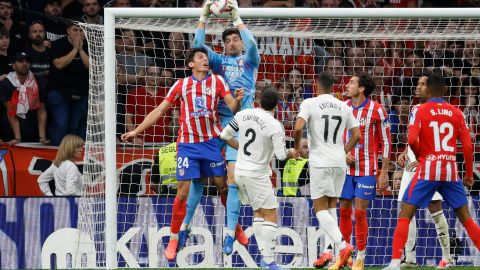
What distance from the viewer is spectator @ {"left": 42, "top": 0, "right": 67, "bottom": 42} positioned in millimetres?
17927

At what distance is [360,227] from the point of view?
14000 millimetres

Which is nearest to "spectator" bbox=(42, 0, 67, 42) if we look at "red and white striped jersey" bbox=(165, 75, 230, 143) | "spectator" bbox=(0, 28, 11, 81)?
"spectator" bbox=(0, 28, 11, 81)

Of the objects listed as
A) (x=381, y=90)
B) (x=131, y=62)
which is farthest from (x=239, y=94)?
(x=381, y=90)

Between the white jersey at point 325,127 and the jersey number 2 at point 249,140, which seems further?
the white jersey at point 325,127

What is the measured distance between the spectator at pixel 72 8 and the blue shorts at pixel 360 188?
20.0ft

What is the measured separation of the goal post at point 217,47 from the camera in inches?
521

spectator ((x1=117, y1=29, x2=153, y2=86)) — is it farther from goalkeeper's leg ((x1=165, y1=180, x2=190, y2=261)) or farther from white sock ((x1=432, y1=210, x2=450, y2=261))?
white sock ((x1=432, y1=210, x2=450, y2=261))

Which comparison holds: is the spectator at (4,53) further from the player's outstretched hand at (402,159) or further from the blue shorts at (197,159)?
the player's outstretched hand at (402,159)

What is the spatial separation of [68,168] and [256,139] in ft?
14.9

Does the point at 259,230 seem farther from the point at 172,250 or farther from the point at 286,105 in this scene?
the point at 286,105

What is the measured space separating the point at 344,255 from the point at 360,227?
1.43 m

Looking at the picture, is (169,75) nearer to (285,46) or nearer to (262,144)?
(285,46)

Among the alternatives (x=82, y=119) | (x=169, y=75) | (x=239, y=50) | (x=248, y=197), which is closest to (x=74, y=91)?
(x=82, y=119)

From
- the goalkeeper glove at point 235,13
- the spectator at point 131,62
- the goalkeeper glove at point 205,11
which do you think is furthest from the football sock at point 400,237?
the spectator at point 131,62
